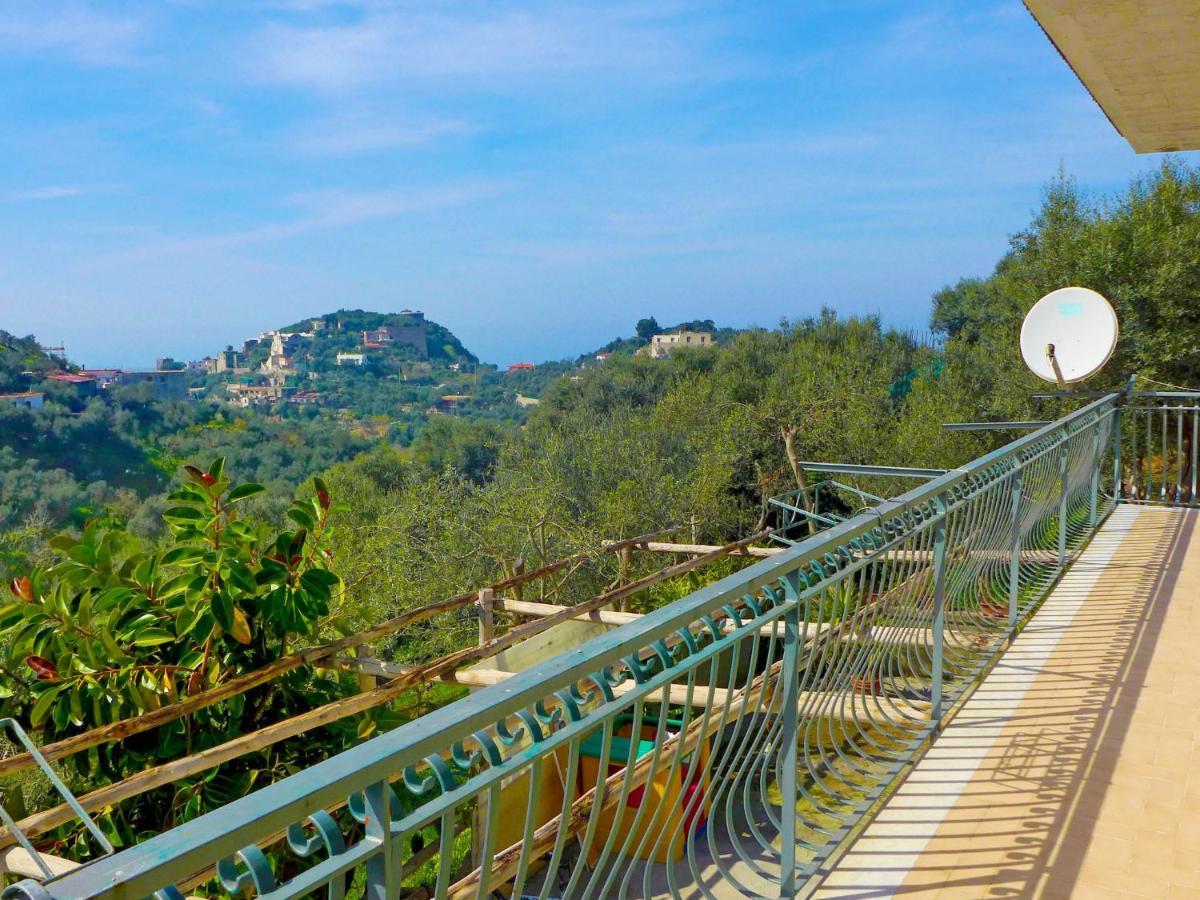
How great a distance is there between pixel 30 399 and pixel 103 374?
18.5 feet

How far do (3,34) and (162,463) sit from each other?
116 metres

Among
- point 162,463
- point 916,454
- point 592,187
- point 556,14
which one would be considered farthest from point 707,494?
point 592,187

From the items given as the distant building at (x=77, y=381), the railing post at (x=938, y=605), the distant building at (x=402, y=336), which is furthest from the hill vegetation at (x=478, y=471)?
the distant building at (x=402, y=336)

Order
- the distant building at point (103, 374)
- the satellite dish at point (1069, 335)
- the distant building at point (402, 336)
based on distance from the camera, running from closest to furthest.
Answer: the satellite dish at point (1069, 335) < the distant building at point (103, 374) < the distant building at point (402, 336)

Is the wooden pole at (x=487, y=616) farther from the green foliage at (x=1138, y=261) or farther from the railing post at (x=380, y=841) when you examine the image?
the green foliage at (x=1138, y=261)

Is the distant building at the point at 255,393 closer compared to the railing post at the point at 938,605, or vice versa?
the railing post at the point at 938,605

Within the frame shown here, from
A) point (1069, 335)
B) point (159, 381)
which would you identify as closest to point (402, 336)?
point (159, 381)

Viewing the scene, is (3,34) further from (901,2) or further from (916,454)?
(916,454)

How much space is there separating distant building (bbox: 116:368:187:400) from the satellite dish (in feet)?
129

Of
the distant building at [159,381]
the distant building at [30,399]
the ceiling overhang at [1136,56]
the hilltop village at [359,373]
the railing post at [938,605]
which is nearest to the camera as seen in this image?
the railing post at [938,605]

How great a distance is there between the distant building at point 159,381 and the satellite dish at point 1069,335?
39.3 metres

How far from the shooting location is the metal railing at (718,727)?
3.46 feet

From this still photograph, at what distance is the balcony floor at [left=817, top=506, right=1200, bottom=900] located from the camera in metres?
2.67

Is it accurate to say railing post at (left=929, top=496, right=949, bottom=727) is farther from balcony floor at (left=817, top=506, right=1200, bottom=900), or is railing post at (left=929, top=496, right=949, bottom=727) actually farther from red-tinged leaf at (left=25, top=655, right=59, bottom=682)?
red-tinged leaf at (left=25, top=655, right=59, bottom=682)
